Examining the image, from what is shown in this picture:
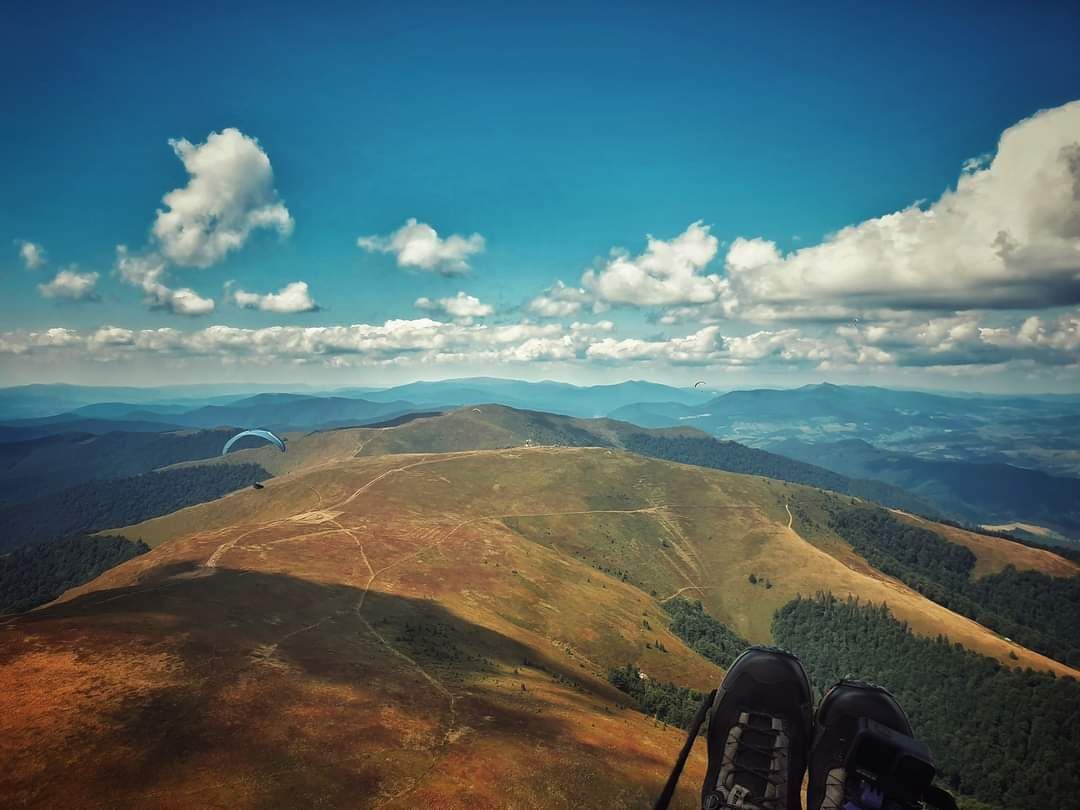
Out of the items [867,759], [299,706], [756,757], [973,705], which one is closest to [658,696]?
[299,706]

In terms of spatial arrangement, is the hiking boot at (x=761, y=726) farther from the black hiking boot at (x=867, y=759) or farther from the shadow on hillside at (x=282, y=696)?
the shadow on hillside at (x=282, y=696)

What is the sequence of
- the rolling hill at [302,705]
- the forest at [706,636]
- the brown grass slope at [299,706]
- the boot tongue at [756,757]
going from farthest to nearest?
1. the forest at [706,636]
2. the rolling hill at [302,705]
3. the brown grass slope at [299,706]
4. the boot tongue at [756,757]

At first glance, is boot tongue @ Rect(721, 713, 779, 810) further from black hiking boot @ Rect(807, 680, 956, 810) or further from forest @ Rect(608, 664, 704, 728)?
forest @ Rect(608, 664, 704, 728)

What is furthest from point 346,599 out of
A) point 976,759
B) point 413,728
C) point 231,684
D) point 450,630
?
point 976,759

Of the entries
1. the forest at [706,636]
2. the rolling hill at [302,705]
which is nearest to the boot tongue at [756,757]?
the rolling hill at [302,705]

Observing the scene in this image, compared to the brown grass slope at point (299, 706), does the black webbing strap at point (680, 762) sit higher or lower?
higher

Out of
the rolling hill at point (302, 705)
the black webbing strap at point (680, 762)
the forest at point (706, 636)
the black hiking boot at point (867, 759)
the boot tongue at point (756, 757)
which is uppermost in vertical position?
the black webbing strap at point (680, 762)

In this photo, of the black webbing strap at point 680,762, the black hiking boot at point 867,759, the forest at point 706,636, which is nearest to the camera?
the black webbing strap at point 680,762

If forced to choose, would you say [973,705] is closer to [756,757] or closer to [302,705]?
[302,705]

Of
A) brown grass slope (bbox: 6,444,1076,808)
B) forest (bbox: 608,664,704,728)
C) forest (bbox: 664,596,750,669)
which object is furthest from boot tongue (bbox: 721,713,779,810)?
forest (bbox: 664,596,750,669)
